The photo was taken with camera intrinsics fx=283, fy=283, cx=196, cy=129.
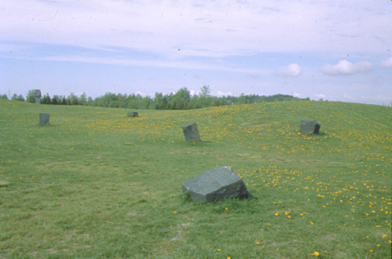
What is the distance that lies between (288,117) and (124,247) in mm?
24992

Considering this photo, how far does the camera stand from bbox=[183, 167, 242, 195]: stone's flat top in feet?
25.2

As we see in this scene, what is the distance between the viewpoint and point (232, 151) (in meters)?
17.4

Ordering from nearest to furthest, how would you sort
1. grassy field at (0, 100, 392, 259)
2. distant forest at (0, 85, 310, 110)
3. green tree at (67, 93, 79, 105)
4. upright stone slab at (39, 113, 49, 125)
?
1. grassy field at (0, 100, 392, 259)
2. upright stone slab at (39, 113, 49, 125)
3. green tree at (67, 93, 79, 105)
4. distant forest at (0, 85, 310, 110)

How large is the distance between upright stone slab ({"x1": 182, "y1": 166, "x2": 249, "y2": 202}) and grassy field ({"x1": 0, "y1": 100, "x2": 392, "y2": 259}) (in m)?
0.25

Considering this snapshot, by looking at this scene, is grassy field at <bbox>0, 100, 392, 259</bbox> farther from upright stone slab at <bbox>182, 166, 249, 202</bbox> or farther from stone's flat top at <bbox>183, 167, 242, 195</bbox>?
stone's flat top at <bbox>183, 167, 242, 195</bbox>

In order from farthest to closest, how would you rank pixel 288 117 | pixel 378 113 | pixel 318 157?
pixel 378 113 < pixel 288 117 < pixel 318 157

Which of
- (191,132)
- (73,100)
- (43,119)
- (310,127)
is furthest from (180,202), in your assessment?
(73,100)

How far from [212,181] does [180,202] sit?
1057 millimetres

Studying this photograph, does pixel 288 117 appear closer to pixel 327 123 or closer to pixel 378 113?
pixel 327 123

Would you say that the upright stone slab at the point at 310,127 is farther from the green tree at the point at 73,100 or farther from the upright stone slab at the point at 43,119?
the green tree at the point at 73,100

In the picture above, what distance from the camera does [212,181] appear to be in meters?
7.92

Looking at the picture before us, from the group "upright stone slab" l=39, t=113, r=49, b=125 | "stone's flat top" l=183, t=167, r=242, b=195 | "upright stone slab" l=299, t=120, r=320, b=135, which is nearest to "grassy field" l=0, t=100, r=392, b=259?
"stone's flat top" l=183, t=167, r=242, b=195

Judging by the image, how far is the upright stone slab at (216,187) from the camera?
757 cm

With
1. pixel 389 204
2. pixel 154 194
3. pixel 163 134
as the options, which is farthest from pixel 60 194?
pixel 163 134
